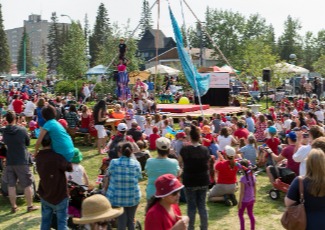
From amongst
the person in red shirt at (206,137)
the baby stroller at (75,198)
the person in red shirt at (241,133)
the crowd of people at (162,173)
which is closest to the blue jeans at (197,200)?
the crowd of people at (162,173)

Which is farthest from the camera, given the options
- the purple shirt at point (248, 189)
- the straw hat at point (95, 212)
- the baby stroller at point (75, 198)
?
the purple shirt at point (248, 189)

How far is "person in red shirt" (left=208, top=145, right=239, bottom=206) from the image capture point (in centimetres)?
841

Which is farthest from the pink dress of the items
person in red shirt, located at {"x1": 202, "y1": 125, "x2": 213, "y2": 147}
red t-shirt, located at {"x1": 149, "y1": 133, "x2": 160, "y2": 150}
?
red t-shirt, located at {"x1": 149, "y1": 133, "x2": 160, "y2": 150}

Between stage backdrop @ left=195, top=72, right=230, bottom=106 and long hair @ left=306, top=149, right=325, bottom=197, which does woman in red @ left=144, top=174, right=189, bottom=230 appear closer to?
long hair @ left=306, top=149, right=325, bottom=197

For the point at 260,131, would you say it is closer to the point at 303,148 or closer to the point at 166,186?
the point at 303,148

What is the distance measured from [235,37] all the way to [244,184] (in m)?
73.1

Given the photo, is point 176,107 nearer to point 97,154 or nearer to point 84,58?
point 97,154

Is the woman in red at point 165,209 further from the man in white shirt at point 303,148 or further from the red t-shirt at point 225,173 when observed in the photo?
the red t-shirt at point 225,173

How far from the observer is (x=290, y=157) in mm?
8539

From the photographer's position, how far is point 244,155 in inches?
408

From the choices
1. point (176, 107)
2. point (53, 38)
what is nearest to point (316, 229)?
point (176, 107)

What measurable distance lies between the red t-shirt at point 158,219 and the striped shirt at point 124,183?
2145 millimetres

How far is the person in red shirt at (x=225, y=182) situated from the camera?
841cm

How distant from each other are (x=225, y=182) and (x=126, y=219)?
3.04 m
